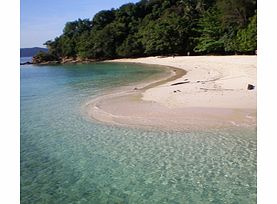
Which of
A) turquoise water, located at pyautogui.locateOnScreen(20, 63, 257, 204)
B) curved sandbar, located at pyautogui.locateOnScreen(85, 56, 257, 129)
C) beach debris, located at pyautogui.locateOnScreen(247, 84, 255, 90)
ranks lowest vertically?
turquoise water, located at pyautogui.locateOnScreen(20, 63, 257, 204)

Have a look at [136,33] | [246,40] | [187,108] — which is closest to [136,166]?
[187,108]

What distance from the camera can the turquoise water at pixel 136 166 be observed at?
267cm

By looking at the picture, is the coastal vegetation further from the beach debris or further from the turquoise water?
the turquoise water

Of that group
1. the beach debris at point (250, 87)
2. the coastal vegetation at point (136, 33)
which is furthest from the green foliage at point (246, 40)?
the coastal vegetation at point (136, 33)

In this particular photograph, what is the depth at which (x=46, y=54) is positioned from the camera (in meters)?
28.7

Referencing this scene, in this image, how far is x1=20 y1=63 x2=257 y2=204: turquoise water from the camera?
267 cm

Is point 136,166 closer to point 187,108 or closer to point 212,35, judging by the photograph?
point 187,108

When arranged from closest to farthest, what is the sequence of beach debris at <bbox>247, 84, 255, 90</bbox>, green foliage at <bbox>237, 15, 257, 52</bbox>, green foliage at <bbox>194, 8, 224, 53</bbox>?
beach debris at <bbox>247, 84, 255, 90</bbox> < green foliage at <bbox>237, 15, 257, 52</bbox> < green foliage at <bbox>194, 8, 224, 53</bbox>

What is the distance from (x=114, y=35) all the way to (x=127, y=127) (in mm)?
21075

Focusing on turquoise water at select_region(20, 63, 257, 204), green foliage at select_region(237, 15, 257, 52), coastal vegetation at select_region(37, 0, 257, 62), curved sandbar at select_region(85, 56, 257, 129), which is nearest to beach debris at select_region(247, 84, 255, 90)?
curved sandbar at select_region(85, 56, 257, 129)

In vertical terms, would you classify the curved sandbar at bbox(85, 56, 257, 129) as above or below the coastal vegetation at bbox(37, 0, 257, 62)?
below

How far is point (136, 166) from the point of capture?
324cm

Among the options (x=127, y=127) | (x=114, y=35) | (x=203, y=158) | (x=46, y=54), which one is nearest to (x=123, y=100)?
(x=127, y=127)
